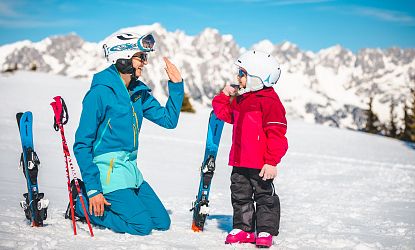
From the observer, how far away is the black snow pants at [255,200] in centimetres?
497

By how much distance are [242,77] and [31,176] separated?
2.50 metres

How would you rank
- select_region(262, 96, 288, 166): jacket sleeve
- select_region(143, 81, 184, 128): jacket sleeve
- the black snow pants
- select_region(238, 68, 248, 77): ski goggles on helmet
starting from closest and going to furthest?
select_region(262, 96, 288, 166): jacket sleeve → the black snow pants → select_region(238, 68, 248, 77): ski goggles on helmet → select_region(143, 81, 184, 128): jacket sleeve

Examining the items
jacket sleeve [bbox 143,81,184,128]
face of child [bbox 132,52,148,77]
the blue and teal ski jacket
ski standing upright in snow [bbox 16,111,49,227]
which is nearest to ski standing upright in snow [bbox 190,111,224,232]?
jacket sleeve [bbox 143,81,184,128]

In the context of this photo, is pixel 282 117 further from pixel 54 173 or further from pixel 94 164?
pixel 54 173

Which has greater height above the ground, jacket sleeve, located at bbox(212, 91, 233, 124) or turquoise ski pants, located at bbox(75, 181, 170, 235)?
jacket sleeve, located at bbox(212, 91, 233, 124)

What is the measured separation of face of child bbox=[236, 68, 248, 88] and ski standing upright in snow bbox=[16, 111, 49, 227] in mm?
2304

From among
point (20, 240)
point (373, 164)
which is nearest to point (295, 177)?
point (373, 164)

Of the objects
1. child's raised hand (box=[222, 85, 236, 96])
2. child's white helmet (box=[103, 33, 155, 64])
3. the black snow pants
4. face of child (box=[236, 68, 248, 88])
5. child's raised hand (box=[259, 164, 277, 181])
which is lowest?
the black snow pants

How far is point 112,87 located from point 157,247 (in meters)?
1.81

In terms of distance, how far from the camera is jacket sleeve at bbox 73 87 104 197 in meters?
4.84

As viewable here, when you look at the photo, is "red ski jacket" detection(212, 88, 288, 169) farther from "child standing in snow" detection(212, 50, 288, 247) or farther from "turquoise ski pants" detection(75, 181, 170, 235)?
"turquoise ski pants" detection(75, 181, 170, 235)

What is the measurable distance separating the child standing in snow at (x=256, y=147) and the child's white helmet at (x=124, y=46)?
111 cm

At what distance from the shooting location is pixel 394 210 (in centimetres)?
841

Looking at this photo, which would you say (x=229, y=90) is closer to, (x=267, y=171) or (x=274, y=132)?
(x=274, y=132)
